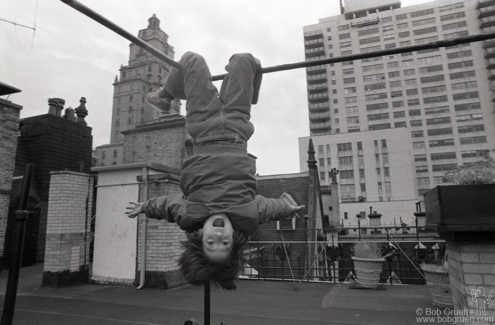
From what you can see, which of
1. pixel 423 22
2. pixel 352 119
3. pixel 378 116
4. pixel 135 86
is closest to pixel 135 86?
pixel 135 86

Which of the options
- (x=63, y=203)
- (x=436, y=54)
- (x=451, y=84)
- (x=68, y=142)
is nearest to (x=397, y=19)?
(x=436, y=54)

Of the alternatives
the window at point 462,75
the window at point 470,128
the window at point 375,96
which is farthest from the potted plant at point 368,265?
the window at point 462,75

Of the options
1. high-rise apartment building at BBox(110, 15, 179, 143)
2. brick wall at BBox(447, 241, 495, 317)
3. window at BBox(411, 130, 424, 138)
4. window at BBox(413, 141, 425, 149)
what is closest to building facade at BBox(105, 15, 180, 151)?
high-rise apartment building at BBox(110, 15, 179, 143)

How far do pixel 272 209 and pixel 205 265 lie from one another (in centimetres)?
63

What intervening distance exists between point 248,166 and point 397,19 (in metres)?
71.0

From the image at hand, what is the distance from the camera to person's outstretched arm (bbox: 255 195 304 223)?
211cm

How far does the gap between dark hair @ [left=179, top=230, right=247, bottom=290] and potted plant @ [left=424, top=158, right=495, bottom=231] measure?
6.76 ft

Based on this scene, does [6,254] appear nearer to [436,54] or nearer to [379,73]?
[379,73]

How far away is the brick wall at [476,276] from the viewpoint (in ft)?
8.53

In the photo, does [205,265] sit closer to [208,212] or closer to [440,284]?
[208,212]

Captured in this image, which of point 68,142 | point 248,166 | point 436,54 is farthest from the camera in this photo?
point 436,54

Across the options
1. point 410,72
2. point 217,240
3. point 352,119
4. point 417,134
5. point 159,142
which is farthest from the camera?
point 352,119

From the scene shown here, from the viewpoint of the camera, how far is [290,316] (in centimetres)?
473

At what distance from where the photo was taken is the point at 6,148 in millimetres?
10188
